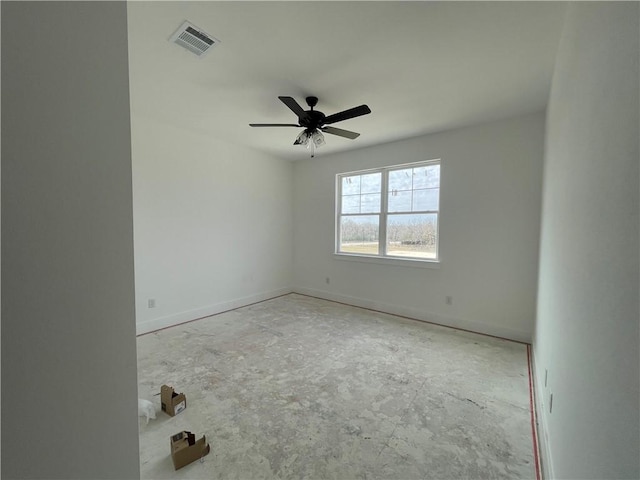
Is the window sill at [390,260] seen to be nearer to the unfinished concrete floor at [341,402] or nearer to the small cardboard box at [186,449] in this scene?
the unfinished concrete floor at [341,402]

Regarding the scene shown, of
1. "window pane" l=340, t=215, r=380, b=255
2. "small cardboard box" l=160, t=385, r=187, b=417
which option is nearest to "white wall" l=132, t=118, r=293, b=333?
"window pane" l=340, t=215, r=380, b=255

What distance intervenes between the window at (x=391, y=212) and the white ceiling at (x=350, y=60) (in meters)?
0.97

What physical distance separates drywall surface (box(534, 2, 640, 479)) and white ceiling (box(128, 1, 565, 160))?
0.57 metres

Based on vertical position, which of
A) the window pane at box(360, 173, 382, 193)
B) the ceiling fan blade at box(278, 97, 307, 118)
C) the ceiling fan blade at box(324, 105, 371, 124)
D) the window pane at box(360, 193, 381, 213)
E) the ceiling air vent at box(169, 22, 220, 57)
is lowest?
the window pane at box(360, 193, 381, 213)

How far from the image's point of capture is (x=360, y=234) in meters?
4.62

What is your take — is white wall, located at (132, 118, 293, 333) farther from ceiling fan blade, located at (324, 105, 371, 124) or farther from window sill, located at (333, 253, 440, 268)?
ceiling fan blade, located at (324, 105, 371, 124)

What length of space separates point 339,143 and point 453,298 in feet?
9.09

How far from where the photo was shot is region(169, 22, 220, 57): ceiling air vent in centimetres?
177

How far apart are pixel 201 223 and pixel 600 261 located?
4097 millimetres

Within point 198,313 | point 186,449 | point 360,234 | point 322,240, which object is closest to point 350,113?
point 360,234

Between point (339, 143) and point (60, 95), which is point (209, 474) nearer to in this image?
point (60, 95)

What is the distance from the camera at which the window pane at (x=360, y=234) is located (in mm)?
4465

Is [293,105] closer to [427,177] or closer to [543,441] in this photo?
[427,177]

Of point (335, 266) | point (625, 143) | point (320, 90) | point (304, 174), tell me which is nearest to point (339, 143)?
point (304, 174)
